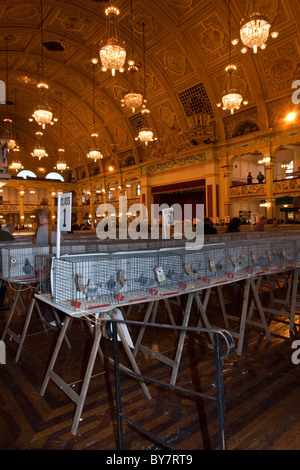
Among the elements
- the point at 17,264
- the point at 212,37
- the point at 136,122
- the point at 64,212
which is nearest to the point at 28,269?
the point at 17,264

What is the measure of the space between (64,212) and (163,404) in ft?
7.20

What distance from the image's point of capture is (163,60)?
16031 mm

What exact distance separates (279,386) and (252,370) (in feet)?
1.31

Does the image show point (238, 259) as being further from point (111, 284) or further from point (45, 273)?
point (45, 273)

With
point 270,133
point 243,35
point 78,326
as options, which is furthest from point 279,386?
point 270,133

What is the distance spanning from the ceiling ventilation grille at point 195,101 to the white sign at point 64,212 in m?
15.9

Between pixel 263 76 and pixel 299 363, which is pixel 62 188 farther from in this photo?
pixel 299 363

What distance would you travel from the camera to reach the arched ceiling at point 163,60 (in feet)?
42.2

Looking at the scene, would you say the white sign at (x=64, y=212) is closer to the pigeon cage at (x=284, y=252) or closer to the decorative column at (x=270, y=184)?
the pigeon cage at (x=284, y=252)

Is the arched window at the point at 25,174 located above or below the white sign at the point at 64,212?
above

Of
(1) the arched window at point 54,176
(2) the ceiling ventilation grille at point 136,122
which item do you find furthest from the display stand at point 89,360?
(1) the arched window at point 54,176

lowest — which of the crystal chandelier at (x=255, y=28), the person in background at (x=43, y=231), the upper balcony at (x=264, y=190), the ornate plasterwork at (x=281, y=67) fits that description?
the person in background at (x=43, y=231)

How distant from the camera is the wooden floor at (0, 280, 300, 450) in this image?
7.67ft

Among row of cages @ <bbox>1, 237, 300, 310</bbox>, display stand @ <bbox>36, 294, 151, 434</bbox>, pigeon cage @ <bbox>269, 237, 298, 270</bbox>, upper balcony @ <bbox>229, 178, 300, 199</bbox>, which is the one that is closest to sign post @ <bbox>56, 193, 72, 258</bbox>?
row of cages @ <bbox>1, 237, 300, 310</bbox>
